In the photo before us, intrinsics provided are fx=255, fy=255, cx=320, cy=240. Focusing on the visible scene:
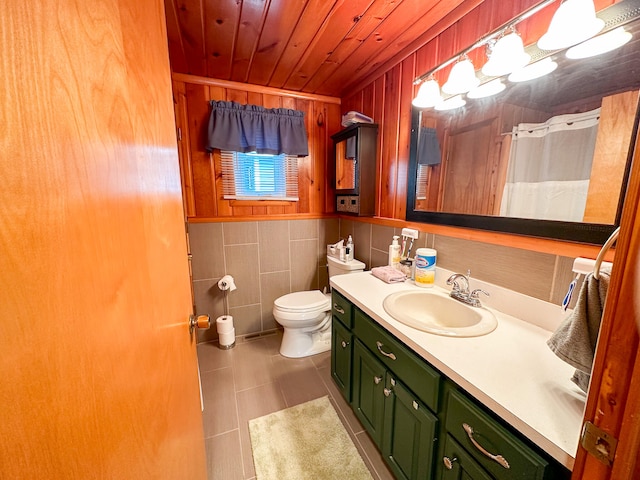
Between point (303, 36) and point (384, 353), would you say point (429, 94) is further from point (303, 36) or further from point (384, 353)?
point (384, 353)

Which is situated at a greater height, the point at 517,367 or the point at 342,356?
the point at 517,367

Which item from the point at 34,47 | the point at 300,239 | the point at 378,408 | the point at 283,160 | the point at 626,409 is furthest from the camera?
the point at 300,239

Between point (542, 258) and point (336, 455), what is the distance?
136 centimetres

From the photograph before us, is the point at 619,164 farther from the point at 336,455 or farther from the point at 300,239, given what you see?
the point at 300,239

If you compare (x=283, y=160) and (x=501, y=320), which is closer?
(x=501, y=320)

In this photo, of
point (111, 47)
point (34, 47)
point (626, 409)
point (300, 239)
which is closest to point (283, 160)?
point (300, 239)

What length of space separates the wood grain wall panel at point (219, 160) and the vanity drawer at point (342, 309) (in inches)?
43.7

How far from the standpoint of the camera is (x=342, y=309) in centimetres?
153

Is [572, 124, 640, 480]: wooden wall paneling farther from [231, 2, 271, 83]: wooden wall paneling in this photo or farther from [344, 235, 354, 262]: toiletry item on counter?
[344, 235, 354, 262]: toiletry item on counter

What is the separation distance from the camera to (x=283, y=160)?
91.6 inches

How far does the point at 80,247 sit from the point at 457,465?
1151 mm

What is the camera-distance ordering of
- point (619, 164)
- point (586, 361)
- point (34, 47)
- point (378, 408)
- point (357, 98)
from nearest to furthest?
1. point (34, 47)
2. point (586, 361)
3. point (619, 164)
4. point (378, 408)
5. point (357, 98)

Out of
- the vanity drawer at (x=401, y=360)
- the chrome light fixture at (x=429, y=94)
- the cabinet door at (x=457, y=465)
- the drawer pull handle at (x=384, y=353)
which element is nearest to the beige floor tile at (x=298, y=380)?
the vanity drawer at (x=401, y=360)

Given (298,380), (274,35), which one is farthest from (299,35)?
(298,380)
